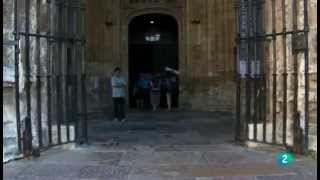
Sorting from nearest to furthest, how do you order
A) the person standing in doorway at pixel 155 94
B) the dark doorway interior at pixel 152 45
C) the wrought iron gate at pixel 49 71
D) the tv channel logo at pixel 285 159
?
the tv channel logo at pixel 285 159, the wrought iron gate at pixel 49 71, the person standing in doorway at pixel 155 94, the dark doorway interior at pixel 152 45

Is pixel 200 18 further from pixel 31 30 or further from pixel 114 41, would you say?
pixel 31 30

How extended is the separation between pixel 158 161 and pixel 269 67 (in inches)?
93.8

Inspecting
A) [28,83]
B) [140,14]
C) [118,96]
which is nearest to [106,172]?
[28,83]

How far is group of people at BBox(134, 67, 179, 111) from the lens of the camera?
23047 mm

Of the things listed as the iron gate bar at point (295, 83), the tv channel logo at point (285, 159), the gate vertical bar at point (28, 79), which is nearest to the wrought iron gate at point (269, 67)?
the iron gate bar at point (295, 83)

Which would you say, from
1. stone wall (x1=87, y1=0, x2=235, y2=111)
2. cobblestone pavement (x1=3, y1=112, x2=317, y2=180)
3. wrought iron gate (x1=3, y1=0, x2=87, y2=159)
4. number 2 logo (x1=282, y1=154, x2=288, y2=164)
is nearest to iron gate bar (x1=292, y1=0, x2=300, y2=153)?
number 2 logo (x1=282, y1=154, x2=288, y2=164)

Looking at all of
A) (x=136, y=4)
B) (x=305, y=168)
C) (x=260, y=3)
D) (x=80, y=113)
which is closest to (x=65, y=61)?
(x=80, y=113)

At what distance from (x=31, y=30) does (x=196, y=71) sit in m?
13.0

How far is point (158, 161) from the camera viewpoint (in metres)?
9.79

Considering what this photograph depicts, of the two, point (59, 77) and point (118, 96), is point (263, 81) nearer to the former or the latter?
point (59, 77)

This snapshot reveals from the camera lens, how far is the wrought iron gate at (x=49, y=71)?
9.89 m

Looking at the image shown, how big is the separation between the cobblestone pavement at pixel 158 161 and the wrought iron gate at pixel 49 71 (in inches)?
12.8

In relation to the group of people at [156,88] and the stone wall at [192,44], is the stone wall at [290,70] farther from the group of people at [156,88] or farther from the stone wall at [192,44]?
the group of people at [156,88]

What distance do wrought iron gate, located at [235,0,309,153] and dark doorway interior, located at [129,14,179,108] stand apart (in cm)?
1321
